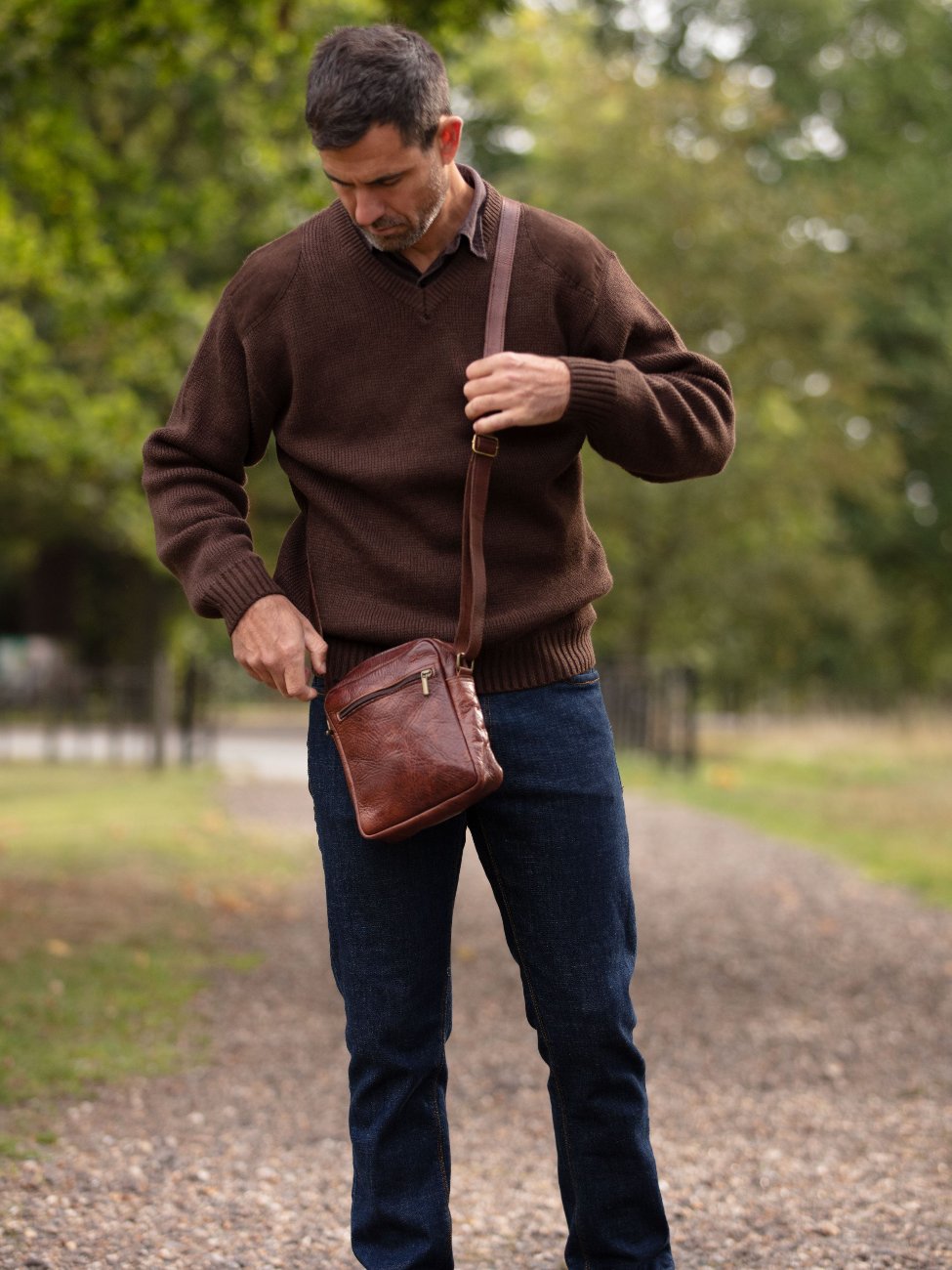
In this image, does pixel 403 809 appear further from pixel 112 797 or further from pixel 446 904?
pixel 112 797

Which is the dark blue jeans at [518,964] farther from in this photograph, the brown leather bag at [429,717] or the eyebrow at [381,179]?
the eyebrow at [381,179]

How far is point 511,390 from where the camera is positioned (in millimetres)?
2484

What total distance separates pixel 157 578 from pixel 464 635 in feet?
85.1

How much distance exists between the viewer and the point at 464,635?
2.60 m

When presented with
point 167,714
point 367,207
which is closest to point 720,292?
point 167,714

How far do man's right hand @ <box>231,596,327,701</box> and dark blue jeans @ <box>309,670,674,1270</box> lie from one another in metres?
0.18

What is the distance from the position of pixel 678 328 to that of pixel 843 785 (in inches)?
279

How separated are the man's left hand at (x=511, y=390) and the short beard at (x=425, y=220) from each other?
0.76ft

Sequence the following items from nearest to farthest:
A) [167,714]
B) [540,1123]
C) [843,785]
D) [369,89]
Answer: [369,89] < [540,1123] < [843,785] < [167,714]

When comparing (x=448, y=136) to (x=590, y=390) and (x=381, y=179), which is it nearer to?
(x=381, y=179)

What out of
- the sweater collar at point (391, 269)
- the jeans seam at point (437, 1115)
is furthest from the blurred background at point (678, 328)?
the sweater collar at point (391, 269)

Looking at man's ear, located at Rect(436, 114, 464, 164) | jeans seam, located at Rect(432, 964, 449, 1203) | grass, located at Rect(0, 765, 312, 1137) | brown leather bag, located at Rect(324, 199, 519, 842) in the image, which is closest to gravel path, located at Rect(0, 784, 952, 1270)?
grass, located at Rect(0, 765, 312, 1137)

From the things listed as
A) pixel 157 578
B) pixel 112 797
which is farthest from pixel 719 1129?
pixel 157 578

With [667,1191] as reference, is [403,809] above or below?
above
